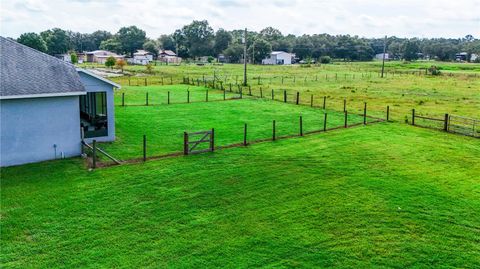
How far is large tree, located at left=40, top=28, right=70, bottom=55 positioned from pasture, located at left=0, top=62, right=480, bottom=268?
9715 centimetres

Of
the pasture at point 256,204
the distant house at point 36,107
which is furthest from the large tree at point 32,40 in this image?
the distant house at point 36,107

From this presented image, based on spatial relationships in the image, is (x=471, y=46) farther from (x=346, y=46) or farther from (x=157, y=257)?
(x=157, y=257)

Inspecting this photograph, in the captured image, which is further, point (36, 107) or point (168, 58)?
point (168, 58)

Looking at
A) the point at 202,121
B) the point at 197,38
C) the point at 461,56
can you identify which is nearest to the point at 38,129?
the point at 202,121

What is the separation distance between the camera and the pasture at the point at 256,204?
28.6 feet

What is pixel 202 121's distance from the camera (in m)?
22.4

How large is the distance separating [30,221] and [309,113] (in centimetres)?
1857

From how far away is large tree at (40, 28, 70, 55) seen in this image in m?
106

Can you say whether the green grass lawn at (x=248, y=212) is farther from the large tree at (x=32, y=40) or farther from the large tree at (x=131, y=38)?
the large tree at (x=131, y=38)

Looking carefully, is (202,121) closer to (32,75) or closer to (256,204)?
(32,75)

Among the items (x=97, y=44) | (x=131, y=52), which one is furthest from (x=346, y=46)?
(x=97, y=44)

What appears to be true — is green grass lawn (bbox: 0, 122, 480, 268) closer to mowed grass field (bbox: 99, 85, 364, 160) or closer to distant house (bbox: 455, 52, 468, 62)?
mowed grass field (bbox: 99, 85, 364, 160)

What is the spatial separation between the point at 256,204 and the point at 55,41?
109m

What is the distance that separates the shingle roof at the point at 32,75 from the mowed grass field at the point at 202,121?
283 cm
